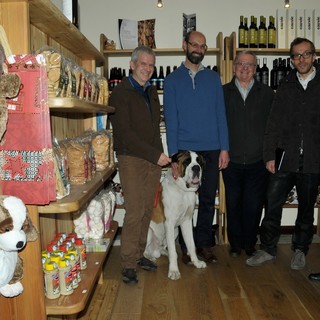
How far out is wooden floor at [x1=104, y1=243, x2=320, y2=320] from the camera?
8.43ft

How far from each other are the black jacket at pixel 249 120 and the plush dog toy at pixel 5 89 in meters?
2.38

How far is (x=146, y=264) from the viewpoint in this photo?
129 inches

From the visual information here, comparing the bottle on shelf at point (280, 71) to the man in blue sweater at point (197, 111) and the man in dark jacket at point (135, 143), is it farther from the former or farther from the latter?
the man in dark jacket at point (135, 143)

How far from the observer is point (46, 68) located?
1485mm

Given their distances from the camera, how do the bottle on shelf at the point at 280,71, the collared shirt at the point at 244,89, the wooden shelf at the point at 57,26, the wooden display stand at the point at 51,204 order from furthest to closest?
the bottle on shelf at the point at 280,71
the collared shirt at the point at 244,89
the wooden shelf at the point at 57,26
the wooden display stand at the point at 51,204

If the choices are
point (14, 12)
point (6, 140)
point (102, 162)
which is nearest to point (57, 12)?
point (14, 12)

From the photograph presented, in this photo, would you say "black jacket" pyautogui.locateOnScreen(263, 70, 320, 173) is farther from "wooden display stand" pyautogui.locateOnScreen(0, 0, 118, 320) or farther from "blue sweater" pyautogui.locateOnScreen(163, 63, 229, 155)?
"wooden display stand" pyautogui.locateOnScreen(0, 0, 118, 320)

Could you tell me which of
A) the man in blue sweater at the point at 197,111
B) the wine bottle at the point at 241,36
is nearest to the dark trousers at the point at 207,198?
the man in blue sweater at the point at 197,111

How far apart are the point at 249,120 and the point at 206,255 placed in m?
1.27

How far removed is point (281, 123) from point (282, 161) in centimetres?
32

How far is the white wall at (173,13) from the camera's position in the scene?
14.2ft

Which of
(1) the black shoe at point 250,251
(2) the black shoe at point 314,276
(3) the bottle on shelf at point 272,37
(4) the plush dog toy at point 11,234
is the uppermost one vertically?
(3) the bottle on shelf at point 272,37

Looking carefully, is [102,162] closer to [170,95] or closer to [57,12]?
[170,95]

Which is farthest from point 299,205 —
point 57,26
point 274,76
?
point 57,26
